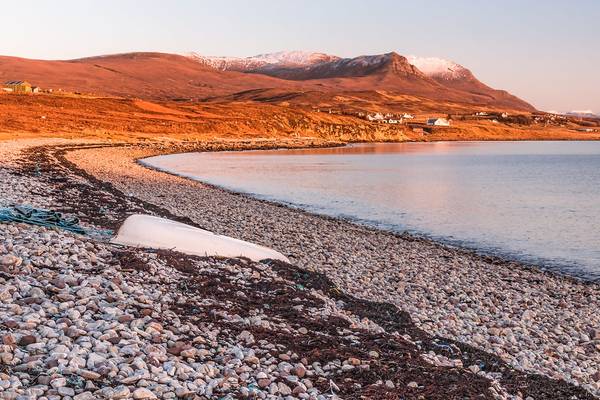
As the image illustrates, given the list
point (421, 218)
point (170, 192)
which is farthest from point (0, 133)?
point (421, 218)

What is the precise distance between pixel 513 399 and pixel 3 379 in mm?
7222

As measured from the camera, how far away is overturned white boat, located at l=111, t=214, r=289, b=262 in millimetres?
15875

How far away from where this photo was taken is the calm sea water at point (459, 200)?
28938mm

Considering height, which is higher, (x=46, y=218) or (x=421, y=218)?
(x=46, y=218)

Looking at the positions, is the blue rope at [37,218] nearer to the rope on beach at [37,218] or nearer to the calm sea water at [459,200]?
the rope on beach at [37,218]

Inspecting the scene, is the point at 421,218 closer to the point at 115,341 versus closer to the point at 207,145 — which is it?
the point at 115,341

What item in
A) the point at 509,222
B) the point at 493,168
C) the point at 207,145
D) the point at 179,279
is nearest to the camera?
the point at 179,279

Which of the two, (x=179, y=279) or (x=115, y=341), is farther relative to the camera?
(x=179, y=279)

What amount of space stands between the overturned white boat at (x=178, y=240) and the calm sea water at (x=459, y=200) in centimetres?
1357

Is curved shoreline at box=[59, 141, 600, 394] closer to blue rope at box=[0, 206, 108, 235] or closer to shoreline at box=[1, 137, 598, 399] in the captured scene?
shoreline at box=[1, 137, 598, 399]

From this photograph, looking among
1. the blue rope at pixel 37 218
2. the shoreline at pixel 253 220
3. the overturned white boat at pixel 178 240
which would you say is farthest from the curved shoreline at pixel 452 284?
the blue rope at pixel 37 218

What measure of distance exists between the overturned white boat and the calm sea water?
13.6m

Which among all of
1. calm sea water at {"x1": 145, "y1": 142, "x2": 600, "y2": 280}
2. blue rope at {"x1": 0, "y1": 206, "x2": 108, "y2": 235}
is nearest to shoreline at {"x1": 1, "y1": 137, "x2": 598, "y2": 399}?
calm sea water at {"x1": 145, "y1": 142, "x2": 600, "y2": 280}

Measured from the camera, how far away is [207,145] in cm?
10644
